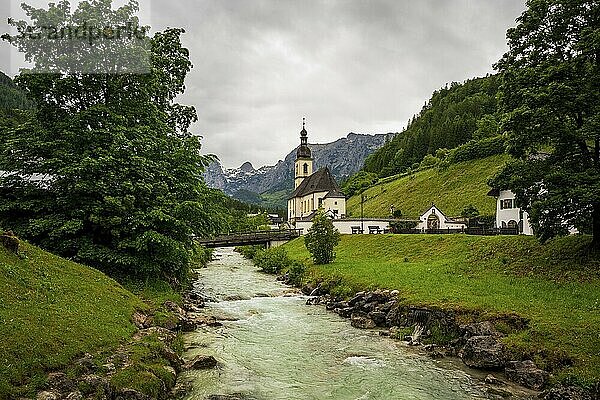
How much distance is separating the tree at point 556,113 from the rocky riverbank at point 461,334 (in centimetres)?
768

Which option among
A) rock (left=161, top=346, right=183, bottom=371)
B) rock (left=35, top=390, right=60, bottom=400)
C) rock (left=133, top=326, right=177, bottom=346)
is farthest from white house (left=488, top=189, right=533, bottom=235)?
rock (left=35, top=390, right=60, bottom=400)

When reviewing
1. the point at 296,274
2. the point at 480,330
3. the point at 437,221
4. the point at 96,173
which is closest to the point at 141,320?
the point at 96,173

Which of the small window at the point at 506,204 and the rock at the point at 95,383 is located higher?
the small window at the point at 506,204

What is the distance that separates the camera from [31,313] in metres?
13.9

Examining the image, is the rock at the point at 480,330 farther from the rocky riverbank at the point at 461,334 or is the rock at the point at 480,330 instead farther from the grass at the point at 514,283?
the grass at the point at 514,283

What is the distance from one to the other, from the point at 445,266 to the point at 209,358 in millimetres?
22036

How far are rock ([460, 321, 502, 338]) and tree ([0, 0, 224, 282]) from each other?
14544 mm

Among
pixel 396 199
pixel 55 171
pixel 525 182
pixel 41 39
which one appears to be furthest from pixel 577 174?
pixel 396 199

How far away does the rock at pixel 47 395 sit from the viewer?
418 inches

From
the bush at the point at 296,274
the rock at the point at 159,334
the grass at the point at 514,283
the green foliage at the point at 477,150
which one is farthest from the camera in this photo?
the green foliage at the point at 477,150

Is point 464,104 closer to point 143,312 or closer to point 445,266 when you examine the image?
point 445,266

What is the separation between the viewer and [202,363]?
1620 centimetres

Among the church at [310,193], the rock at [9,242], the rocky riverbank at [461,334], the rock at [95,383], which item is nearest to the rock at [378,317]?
the rocky riverbank at [461,334]

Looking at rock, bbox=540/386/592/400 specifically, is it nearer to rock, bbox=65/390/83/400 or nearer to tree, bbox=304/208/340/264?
rock, bbox=65/390/83/400
